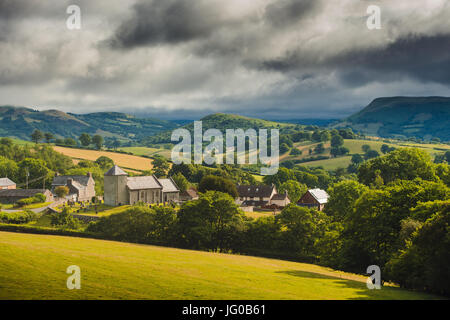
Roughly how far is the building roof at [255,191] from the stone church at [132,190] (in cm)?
1823

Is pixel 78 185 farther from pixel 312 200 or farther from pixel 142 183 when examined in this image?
pixel 312 200

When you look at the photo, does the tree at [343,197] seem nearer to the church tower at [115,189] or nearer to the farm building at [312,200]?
the farm building at [312,200]

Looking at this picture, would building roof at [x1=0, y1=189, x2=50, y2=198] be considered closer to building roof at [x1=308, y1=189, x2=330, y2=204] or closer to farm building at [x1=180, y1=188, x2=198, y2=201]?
farm building at [x1=180, y1=188, x2=198, y2=201]

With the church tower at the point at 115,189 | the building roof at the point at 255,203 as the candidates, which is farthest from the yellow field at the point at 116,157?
the church tower at the point at 115,189

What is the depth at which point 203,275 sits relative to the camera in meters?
30.7

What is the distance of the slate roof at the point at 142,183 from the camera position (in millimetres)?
93000

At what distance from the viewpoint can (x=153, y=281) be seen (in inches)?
1066

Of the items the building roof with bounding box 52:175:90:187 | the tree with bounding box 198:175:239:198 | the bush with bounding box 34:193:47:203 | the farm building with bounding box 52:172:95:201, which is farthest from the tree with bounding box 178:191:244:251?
the building roof with bounding box 52:175:90:187

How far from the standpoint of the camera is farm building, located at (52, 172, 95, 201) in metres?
107

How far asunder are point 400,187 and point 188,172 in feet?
313

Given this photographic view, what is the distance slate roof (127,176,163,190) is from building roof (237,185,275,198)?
22.9m

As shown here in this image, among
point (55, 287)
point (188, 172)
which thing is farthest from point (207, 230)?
point (188, 172)

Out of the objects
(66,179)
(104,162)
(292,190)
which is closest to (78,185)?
(66,179)

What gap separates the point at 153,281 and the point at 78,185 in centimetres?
8870
